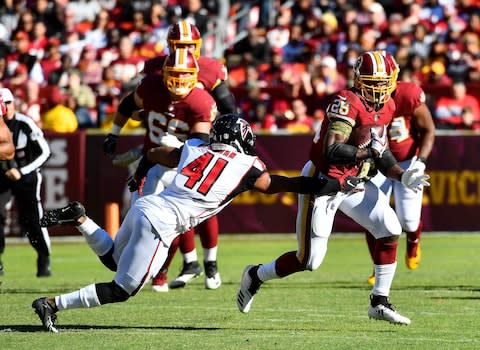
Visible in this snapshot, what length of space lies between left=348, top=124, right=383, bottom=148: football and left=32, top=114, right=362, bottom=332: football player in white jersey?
73cm

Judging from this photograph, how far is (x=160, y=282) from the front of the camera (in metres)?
10.1

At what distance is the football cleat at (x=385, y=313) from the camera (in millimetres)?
7812

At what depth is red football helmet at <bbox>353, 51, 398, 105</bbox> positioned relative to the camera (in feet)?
26.4

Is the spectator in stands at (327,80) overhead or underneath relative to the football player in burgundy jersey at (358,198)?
underneath

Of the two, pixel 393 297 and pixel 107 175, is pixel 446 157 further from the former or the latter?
pixel 393 297

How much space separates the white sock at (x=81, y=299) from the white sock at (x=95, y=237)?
0.45 meters

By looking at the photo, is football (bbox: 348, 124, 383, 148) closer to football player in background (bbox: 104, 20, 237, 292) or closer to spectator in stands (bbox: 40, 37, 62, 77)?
football player in background (bbox: 104, 20, 237, 292)

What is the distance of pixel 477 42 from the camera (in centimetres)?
1909

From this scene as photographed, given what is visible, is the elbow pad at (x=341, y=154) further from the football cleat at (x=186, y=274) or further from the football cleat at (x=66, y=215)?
the football cleat at (x=186, y=274)

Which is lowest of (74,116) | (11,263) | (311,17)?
(11,263)

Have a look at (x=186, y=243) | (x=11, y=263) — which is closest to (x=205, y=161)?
(x=186, y=243)

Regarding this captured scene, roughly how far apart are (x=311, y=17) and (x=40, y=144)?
31.3 feet

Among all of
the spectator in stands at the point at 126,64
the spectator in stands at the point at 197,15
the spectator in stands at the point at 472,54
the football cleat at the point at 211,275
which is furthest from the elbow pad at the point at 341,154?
the spectator in stands at the point at 197,15

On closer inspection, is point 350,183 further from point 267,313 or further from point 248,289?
point 267,313
